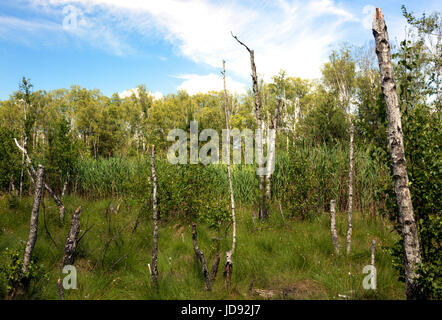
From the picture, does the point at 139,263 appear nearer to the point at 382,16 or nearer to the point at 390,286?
the point at 390,286

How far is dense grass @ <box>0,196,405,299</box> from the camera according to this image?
4.65 meters

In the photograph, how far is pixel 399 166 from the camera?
11.5 feet

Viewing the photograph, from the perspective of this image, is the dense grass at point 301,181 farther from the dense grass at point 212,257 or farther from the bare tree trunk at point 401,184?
the bare tree trunk at point 401,184

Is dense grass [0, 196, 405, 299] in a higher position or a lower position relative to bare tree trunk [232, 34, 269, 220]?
lower

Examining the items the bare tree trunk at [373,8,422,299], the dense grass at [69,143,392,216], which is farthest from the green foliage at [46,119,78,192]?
the bare tree trunk at [373,8,422,299]

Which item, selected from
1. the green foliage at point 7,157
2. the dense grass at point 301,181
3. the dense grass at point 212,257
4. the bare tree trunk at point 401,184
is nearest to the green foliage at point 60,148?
the green foliage at point 7,157

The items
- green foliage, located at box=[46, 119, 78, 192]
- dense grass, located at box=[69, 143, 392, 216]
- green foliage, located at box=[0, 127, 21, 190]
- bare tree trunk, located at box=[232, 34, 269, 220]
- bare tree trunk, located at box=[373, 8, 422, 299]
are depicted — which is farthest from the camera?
green foliage, located at box=[0, 127, 21, 190]

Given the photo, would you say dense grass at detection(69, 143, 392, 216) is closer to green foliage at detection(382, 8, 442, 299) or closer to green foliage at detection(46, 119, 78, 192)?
green foliage at detection(46, 119, 78, 192)

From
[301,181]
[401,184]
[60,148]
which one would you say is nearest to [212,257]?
[301,181]

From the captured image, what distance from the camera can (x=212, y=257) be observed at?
6.07 m

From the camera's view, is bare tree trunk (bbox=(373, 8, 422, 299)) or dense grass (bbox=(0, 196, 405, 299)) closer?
bare tree trunk (bbox=(373, 8, 422, 299))

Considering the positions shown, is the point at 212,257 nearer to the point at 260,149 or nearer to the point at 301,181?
the point at 260,149

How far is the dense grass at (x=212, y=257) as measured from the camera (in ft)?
15.3
